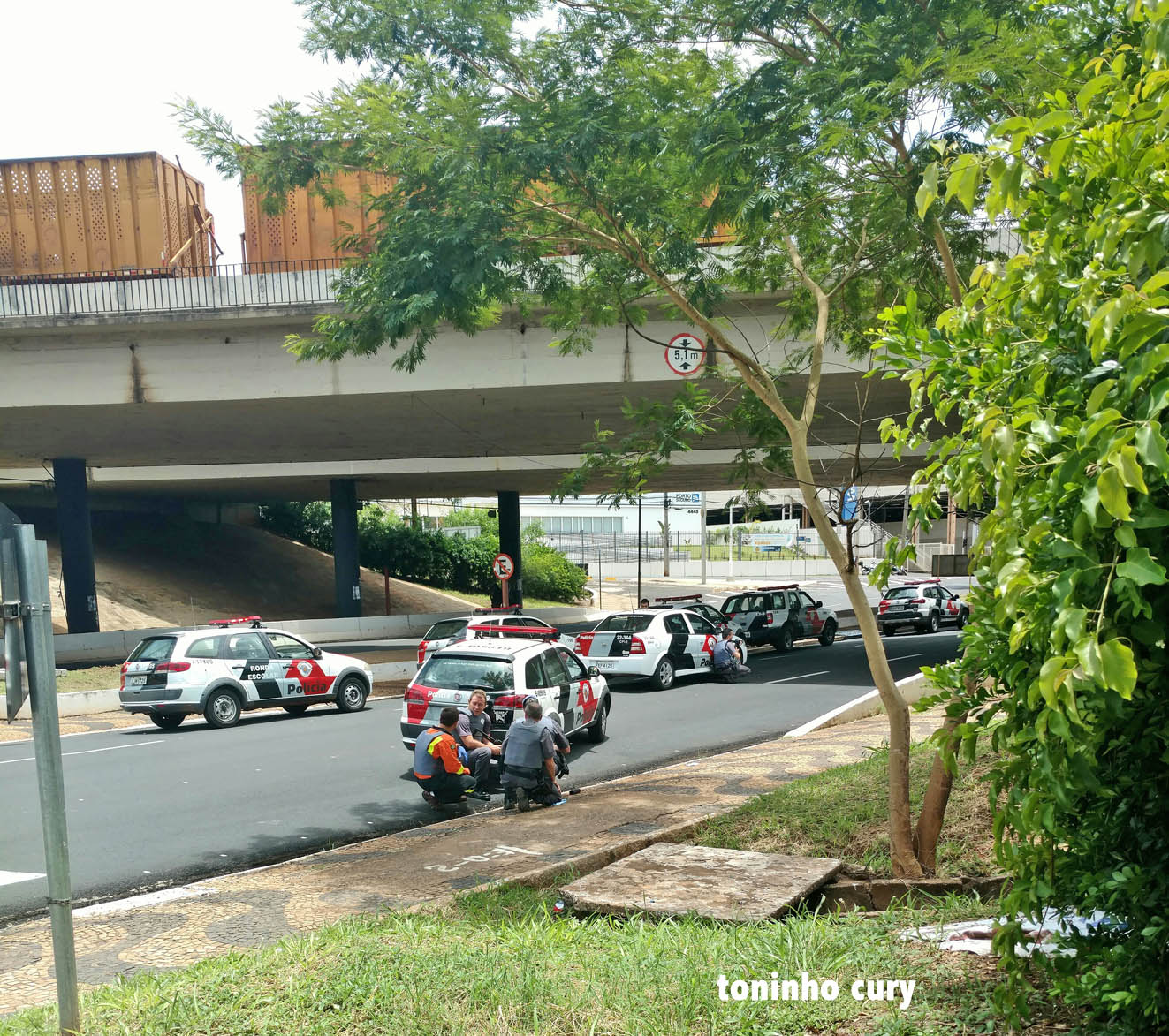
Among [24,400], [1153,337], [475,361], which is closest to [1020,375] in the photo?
[1153,337]

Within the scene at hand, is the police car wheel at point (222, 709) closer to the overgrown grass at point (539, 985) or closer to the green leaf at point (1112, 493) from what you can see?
the overgrown grass at point (539, 985)

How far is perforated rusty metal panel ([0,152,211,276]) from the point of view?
21219mm

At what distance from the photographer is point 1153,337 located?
115 inches

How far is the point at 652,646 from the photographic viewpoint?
21109 mm

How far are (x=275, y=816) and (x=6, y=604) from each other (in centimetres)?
726

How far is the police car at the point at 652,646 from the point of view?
21.0 metres

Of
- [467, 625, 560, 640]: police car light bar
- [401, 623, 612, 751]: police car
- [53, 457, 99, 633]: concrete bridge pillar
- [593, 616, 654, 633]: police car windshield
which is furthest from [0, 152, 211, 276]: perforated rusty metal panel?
[401, 623, 612, 751]: police car

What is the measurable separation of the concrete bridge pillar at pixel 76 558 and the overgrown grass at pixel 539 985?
81.8 feet

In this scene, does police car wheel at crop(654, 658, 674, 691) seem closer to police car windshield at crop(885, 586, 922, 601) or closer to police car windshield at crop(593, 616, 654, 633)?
police car windshield at crop(593, 616, 654, 633)

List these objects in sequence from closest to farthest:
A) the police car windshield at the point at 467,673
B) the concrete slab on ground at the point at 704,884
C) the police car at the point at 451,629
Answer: the concrete slab on ground at the point at 704,884
the police car windshield at the point at 467,673
the police car at the point at 451,629

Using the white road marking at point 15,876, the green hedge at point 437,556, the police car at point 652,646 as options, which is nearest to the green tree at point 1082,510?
the white road marking at point 15,876

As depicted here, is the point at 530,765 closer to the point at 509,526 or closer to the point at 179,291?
the point at 179,291

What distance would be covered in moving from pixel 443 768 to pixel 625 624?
37.6 ft

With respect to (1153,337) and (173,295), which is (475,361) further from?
(1153,337)
